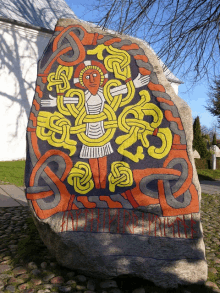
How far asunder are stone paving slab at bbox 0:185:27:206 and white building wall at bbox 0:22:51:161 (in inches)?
146

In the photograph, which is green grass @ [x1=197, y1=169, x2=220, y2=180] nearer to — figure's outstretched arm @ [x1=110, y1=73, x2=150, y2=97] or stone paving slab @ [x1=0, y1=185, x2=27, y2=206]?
stone paving slab @ [x1=0, y1=185, x2=27, y2=206]

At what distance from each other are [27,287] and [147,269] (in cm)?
89

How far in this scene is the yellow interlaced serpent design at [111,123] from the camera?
2.51 meters

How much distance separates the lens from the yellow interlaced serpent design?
2512mm

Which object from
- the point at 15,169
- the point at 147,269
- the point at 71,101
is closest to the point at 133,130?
the point at 71,101

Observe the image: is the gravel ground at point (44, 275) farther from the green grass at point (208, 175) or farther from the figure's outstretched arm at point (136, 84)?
the green grass at point (208, 175)

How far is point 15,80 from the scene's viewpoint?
904cm

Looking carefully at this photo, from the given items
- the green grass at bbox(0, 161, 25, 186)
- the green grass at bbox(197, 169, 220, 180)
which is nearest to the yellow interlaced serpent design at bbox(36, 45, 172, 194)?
the green grass at bbox(0, 161, 25, 186)

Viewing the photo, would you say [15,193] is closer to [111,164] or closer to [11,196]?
[11,196]

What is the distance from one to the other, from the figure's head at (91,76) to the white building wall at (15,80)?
6.73 metres

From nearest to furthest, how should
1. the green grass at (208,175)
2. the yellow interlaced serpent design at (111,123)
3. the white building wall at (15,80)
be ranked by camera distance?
the yellow interlaced serpent design at (111,123), the white building wall at (15,80), the green grass at (208,175)

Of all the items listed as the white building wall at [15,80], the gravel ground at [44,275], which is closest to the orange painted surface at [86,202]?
the gravel ground at [44,275]

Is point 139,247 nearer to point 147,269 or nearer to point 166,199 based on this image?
→ point 147,269

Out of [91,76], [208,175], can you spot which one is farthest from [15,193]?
[208,175]
